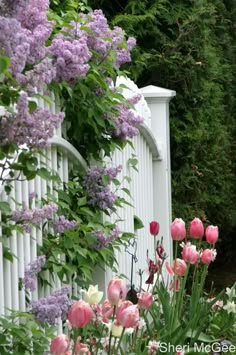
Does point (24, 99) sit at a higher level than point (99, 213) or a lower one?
higher

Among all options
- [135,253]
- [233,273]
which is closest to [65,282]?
[135,253]

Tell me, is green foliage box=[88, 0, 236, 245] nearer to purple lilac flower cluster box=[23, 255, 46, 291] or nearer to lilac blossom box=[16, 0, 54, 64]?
purple lilac flower cluster box=[23, 255, 46, 291]

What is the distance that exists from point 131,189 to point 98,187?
3.47ft

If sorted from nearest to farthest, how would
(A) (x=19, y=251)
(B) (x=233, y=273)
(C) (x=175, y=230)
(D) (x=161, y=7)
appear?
(A) (x=19, y=251) < (C) (x=175, y=230) < (D) (x=161, y=7) < (B) (x=233, y=273)

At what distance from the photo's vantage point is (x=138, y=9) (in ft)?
20.3

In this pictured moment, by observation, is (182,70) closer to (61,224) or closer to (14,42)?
(61,224)

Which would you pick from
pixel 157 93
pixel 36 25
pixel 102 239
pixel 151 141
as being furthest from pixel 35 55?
pixel 157 93

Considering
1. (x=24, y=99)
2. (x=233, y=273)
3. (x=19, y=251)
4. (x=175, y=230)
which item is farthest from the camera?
(x=233, y=273)

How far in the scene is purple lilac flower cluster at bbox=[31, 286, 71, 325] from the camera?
254 cm

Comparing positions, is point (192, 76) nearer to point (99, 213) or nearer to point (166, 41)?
point (166, 41)

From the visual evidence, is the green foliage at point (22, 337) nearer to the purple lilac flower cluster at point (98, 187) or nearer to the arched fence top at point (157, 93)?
the purple lilac flower cluster at point (98, 187)

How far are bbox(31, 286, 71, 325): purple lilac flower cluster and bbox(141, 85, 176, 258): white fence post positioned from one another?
2.52 m

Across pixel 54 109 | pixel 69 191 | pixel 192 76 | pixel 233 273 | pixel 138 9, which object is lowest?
pixel 233 273

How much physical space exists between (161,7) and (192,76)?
1.96 feet
